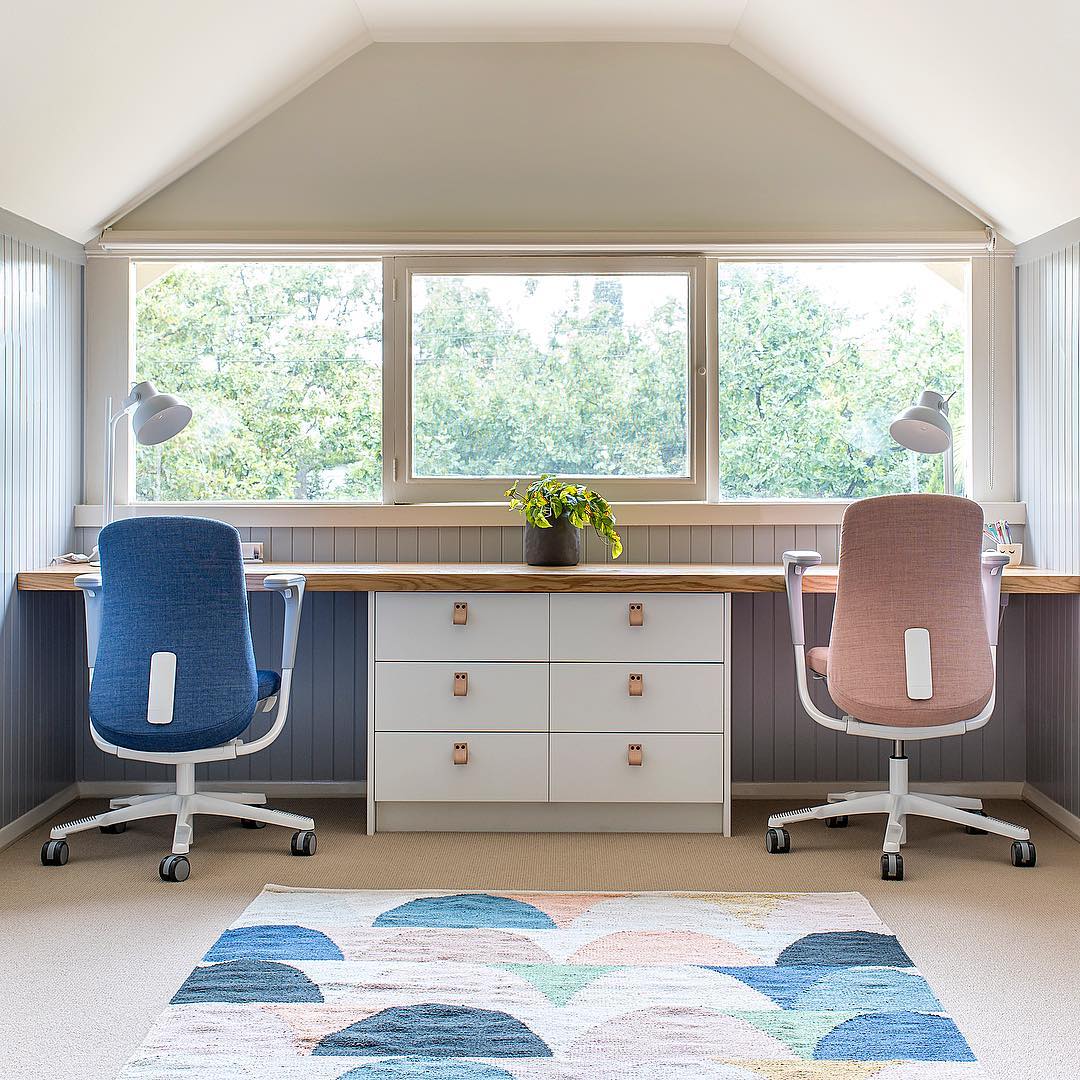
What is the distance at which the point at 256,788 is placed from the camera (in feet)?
12.3

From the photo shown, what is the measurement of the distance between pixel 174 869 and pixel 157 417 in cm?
144

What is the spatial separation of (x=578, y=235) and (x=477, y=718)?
1.74m

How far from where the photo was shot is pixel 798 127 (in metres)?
3.74

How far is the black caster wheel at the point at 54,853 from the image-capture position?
297cm

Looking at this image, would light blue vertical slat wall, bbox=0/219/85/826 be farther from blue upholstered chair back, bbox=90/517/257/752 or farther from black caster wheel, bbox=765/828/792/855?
black caster wheel, bbox=765/828/792/855

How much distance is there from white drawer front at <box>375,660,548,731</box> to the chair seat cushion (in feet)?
1.00

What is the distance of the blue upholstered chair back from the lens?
2787 millimetres

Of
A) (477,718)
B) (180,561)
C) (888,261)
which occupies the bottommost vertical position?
(477,718)

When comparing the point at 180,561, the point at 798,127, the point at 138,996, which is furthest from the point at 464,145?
the point at 138,996

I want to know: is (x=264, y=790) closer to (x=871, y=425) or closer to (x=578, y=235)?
(x=578, y=235)

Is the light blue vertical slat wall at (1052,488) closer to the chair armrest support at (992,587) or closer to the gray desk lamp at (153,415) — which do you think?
the chair armrest support at (992,587)

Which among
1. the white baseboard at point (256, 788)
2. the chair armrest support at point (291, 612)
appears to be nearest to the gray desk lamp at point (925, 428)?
the chair armrest support at point (291, 612)

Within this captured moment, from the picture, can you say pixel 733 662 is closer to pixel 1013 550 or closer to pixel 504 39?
pixel 1013 550

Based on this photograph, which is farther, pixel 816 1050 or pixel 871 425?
pixel 871 425
